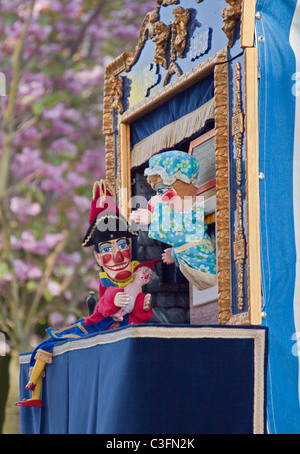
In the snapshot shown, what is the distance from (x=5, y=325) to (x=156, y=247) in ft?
17.3

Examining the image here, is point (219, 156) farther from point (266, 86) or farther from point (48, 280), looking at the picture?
point (48, 280)

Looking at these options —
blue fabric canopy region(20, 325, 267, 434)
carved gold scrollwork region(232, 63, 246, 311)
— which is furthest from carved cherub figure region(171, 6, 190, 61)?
blue fabric canopy region(20, 325, 267, 434)

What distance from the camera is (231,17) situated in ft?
16.6

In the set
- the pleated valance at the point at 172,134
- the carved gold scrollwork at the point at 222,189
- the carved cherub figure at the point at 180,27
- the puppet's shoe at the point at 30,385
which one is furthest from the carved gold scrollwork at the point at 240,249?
the puppet's shoe at the point at 30,385

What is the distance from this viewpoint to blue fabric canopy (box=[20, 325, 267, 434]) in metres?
4.40

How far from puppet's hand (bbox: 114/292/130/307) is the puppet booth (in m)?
0.01

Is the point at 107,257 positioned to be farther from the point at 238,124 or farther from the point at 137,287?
the point at 238,124

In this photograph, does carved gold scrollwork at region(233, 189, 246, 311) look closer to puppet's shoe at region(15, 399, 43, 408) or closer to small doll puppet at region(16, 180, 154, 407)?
small doll puppet at region(16, 180, 154, 407)

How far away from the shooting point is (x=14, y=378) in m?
10.4

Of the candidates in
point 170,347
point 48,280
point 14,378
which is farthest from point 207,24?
point 48,280

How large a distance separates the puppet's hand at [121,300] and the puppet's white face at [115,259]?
24 cm

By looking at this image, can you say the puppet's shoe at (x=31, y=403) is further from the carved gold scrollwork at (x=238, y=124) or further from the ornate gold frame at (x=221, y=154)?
the carved gold scrollwork at (x=238, y=124)

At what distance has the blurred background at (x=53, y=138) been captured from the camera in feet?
39.4

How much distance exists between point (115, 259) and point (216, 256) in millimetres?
805
